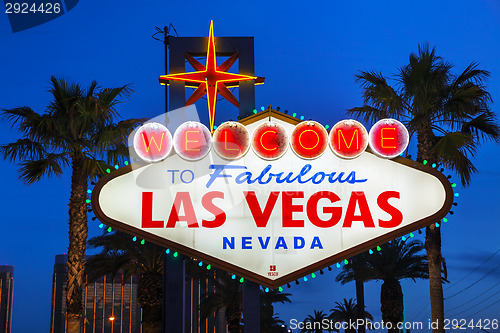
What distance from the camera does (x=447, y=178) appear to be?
51.3 ft

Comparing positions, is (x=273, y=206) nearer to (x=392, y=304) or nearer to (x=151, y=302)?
(x=151, y=302)

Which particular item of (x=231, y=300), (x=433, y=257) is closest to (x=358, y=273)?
(x=231, y=300)

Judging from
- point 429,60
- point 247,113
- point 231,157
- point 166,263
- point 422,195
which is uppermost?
point 429,60

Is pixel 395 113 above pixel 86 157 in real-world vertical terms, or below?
above

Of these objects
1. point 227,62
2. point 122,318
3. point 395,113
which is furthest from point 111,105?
point 122,318

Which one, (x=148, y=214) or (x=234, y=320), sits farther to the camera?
(x=234, y=320)

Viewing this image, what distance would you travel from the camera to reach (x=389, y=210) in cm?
1545

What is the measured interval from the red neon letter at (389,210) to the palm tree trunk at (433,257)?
5266 mm

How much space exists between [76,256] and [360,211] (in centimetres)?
912

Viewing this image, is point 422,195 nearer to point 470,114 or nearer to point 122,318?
point 470,114

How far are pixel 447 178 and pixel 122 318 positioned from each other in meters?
150

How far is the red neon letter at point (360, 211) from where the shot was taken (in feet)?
50.4

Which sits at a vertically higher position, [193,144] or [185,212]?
[193,144]

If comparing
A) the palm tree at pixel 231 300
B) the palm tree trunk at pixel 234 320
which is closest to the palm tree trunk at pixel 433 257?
the palm tree at pixel 231 300
